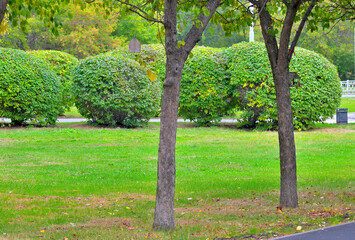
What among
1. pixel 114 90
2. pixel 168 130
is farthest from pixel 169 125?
pixel 114 90

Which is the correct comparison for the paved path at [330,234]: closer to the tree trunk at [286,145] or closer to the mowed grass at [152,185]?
the mowed grass at [152,185]

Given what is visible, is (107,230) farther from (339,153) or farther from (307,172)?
(339,153)

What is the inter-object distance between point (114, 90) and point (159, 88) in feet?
6.28

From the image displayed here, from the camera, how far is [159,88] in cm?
2012

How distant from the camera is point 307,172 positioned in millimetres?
11352

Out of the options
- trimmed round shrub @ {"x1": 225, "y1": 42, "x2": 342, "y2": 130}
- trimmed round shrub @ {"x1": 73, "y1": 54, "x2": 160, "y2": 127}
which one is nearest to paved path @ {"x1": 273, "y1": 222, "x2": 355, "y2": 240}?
trimmed round shrub @ {"x1": 225, "y1": 42, "x2": 342, "y2": 130}

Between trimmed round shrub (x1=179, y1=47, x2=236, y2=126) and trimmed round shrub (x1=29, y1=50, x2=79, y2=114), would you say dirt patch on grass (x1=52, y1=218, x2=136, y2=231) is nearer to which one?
trimmed round shrub (x1=179, y1=47, x2=236, y2=126)

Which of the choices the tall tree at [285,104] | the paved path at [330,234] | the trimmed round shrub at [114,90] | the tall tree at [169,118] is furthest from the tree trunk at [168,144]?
the trimmed round shrub at [114,90]

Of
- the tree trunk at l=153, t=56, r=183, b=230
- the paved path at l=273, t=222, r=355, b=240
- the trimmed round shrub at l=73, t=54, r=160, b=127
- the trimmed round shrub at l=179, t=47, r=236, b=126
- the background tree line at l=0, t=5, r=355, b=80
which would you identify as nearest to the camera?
the paved path at l=273, t=222, r=355, b=240

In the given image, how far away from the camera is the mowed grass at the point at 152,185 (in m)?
6.72

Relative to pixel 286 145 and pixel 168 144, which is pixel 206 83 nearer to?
pixel 286 145

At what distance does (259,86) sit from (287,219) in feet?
41.3

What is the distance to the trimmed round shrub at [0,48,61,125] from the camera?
18750 millimetres

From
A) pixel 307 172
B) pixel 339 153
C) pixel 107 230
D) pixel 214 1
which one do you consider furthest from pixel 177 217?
pixel 339 153
